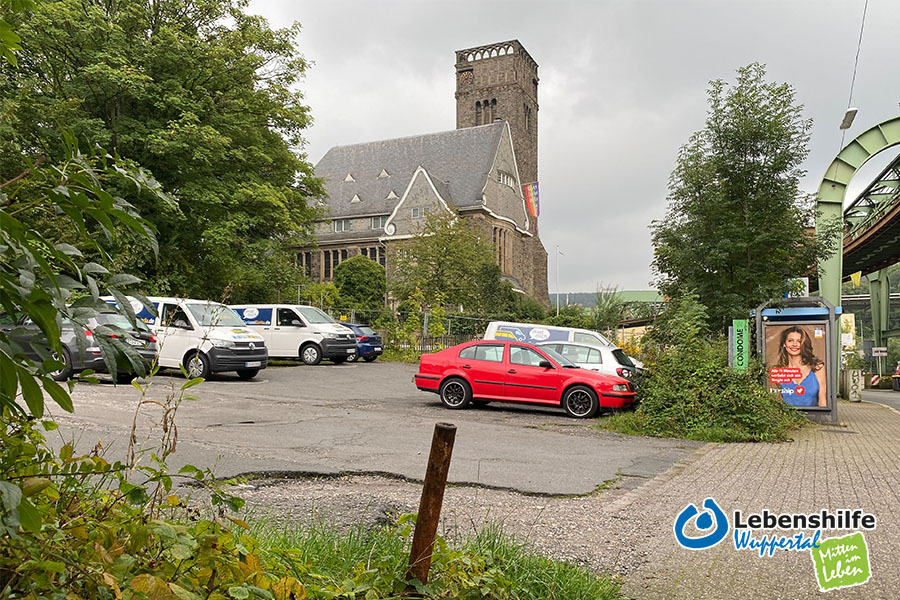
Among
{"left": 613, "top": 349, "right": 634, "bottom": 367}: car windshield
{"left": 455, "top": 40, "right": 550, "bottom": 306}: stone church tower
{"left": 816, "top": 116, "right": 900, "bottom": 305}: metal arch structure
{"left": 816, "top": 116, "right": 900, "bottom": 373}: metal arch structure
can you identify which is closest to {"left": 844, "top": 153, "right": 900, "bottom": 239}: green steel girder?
{"left": 816, "top": 116, "right": 900, "bottom": 373}: metal arch structure

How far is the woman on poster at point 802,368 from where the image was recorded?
14461 millimetres

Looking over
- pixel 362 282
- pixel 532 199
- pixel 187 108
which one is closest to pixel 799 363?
pixel 187 108

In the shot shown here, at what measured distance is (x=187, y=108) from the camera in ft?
84.6

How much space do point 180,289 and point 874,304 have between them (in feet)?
194

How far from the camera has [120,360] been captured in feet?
6.35

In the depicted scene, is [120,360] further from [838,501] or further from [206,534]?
[838,501]

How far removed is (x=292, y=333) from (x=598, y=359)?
12.9 metres

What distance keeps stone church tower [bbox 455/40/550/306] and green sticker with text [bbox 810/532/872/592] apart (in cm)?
7644

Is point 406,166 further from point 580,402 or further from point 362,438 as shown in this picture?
point 362,438

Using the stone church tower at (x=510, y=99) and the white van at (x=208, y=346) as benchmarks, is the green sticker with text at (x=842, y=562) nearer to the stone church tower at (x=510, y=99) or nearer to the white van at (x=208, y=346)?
the white van at (x=208, y=346)

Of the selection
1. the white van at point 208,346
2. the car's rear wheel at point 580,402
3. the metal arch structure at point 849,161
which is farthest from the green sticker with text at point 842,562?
the metal arch structure at point 849,161

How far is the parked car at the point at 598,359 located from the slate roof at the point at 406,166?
49.9 metres

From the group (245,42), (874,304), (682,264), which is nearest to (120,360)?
(682,264)

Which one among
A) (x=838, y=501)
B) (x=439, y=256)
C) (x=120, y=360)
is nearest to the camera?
(x=120, y=360)
